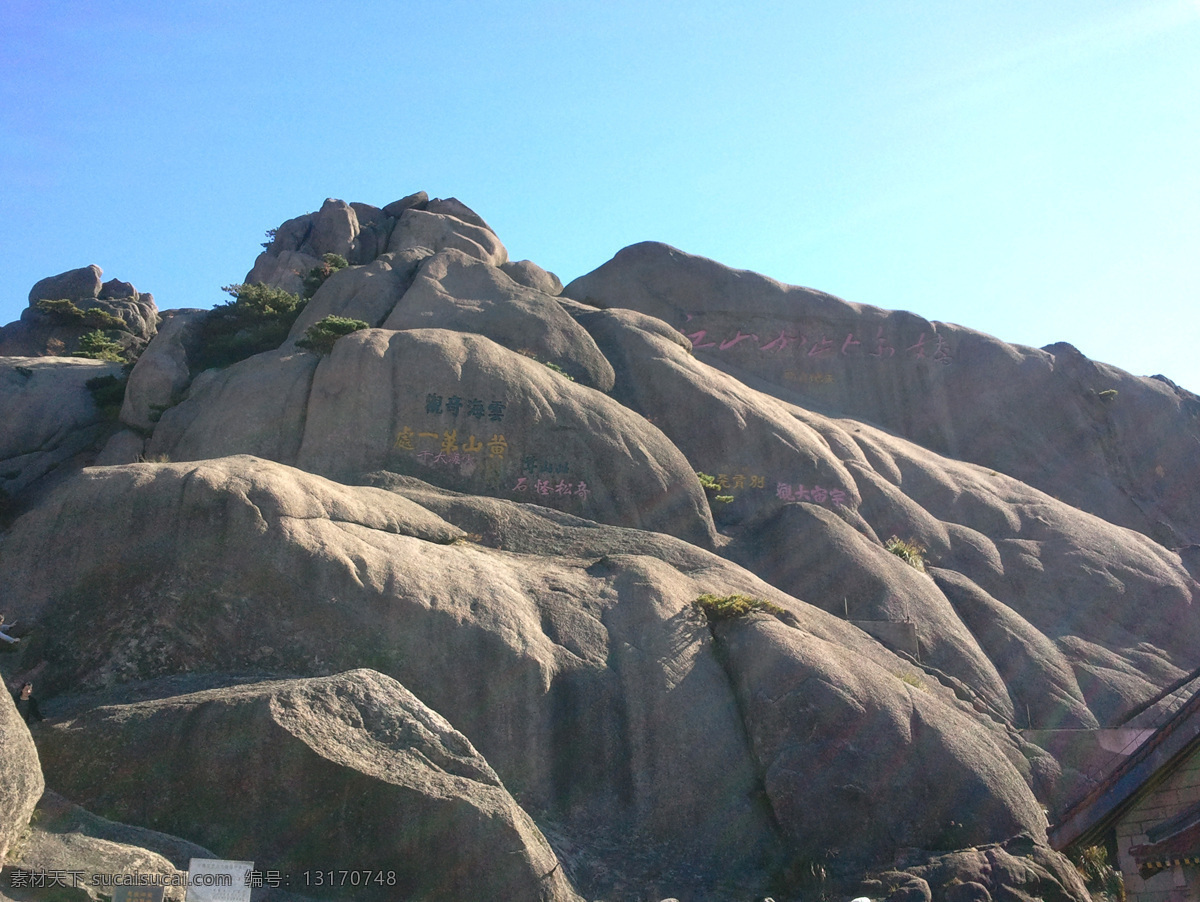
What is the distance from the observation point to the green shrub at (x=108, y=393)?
30.9 meters

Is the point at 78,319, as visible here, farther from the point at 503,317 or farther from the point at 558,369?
the point at 558,369

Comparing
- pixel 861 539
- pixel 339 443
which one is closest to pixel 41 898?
pixel 339 443

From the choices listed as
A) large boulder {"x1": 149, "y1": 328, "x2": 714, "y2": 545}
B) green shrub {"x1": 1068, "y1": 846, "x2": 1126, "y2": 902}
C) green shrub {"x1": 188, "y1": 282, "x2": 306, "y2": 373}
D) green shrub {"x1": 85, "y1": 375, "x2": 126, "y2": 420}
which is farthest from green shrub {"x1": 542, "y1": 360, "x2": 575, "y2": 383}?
green shrub {"x1": 1068, "y1": 846, "x2": 1126, "y2": 902}

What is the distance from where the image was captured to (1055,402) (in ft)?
141

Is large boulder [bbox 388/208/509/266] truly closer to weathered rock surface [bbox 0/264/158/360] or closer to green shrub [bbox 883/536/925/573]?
weathered rock surface [bbox 0/264/158/360]

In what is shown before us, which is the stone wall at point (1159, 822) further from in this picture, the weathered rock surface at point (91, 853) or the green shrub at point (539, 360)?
the green shrub at point (539, 360)

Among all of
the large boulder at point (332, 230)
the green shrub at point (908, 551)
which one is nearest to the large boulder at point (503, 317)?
the green shrub at point (908, 551)

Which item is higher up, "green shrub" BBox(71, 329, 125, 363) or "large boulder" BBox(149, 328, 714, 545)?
"green shrub" BBox(71, 329, 125, 363)

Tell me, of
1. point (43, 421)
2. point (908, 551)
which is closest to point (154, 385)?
point (43, 421)

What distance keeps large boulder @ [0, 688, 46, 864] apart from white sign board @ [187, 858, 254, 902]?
5.85ft

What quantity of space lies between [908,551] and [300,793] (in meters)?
20.5

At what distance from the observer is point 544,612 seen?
1903 centimetres

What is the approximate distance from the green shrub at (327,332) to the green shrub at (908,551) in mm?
15701

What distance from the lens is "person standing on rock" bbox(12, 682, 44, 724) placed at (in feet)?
45.6
